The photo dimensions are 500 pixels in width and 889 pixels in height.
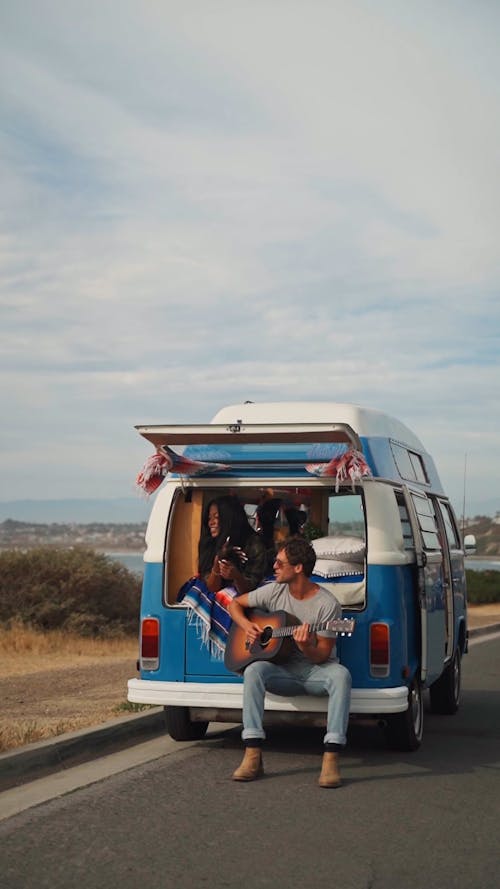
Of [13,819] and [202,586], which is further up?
[202,586]

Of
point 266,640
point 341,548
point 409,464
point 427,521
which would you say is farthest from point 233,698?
point 409,464

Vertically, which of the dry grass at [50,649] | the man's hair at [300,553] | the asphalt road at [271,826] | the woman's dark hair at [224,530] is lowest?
the asphalt road at [271,826]

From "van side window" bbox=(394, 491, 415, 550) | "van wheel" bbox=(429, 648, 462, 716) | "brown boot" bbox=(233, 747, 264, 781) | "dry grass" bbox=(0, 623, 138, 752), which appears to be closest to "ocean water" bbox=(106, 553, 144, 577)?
"dry grass" bbox=(0, 623, 138, 752)

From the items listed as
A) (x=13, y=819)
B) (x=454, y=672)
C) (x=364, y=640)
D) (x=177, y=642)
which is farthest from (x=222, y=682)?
(x=454, y=672)

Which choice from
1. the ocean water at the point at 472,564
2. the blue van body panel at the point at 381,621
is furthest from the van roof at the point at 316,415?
the ocean water at the point at 472,564

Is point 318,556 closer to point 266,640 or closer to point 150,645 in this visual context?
point 266,640

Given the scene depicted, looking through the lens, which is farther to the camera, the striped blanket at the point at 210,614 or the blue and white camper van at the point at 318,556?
the striped blanket at the point at 210,614

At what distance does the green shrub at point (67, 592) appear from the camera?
20875 mm

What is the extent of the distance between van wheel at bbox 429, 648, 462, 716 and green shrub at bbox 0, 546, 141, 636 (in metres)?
9.86

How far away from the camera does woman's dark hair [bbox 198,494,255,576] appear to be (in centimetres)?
946

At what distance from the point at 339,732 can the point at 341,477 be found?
5.91 feet

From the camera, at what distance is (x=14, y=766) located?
7.98 meters

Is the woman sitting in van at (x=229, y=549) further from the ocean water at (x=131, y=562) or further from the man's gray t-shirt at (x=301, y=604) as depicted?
the ocean water at (x=131, y=562)

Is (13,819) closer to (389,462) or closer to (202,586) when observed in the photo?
(202,586)
